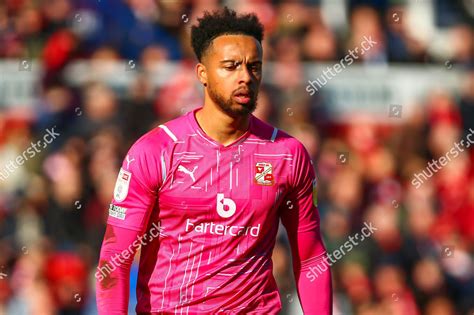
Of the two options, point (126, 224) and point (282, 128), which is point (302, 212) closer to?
point (126, 224)

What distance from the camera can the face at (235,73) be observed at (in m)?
4.67

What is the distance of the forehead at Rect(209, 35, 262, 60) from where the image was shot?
15.4 ft

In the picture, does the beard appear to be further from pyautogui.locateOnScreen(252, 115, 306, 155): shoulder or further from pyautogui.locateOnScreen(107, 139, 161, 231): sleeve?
pyautogui.locateOnScreen(107, 139, 161, 231): sleeve

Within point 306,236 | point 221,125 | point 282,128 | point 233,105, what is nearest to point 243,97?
point 233,105

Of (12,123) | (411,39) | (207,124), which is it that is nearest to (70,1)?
(12,123)

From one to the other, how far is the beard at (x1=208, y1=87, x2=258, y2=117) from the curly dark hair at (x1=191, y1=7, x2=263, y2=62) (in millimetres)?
250

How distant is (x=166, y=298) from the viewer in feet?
15.6

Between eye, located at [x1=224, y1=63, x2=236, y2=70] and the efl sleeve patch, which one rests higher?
eye, located at [x1=224, y1=63, x2=236, y2=70]

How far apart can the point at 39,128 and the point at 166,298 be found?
493 centimetres

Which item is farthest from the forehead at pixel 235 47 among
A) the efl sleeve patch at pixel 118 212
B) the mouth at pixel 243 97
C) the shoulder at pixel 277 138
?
the efl sleeve patch at pixel 118 212

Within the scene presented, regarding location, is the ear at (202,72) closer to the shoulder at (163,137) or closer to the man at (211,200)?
the man at (211,200)

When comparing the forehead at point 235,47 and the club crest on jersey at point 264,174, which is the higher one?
the forehead at point 235,47

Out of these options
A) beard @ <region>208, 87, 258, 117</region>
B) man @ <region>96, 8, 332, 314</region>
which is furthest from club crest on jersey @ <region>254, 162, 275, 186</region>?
beard @ <region>208, 87, 258, 117</region>

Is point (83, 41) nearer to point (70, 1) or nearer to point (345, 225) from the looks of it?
point (70, 1)
